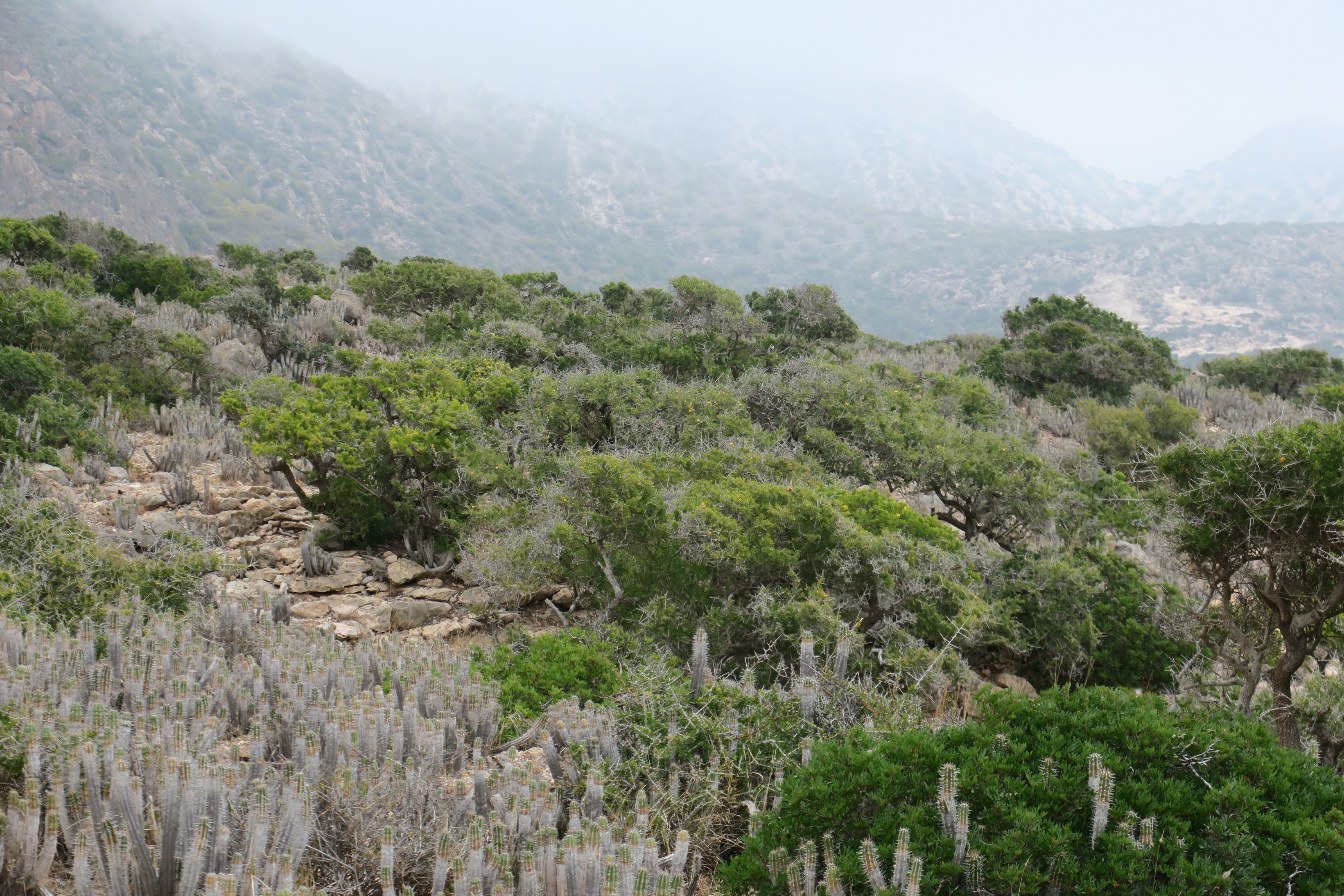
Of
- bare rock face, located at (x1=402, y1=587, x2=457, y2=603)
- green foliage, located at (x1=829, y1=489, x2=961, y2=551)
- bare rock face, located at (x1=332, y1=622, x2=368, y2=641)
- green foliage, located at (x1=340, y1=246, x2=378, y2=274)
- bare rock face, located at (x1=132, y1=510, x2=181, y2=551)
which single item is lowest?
bare rock face, located at (x1=402, y1=587, x2=457, y2=603)

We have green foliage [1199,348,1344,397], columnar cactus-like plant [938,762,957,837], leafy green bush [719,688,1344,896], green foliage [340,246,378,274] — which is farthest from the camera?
green foliage [340,246,378,274]

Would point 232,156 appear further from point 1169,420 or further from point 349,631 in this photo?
point 349,631

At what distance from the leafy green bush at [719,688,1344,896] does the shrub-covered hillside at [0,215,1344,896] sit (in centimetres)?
2

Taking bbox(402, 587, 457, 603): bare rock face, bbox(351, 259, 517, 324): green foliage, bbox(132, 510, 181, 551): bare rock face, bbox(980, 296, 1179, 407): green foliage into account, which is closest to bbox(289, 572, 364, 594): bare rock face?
bbox(402, 587, 457, 603): bare rock face

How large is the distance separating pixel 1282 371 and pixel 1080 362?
7.53 meters

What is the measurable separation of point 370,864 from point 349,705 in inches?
48.9

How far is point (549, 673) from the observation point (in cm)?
532

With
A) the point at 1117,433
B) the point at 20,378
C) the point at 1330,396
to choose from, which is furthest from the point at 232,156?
the point at 1330,396

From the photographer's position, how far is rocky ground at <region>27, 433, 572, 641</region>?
7.35 m

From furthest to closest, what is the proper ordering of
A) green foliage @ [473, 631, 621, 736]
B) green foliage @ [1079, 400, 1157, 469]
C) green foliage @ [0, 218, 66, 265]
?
green foliage @ [0, 218, 66, 265] < green foliage @ [1079, 400, 1157, 469] < green foliage @ [473, 631, 621, 736]

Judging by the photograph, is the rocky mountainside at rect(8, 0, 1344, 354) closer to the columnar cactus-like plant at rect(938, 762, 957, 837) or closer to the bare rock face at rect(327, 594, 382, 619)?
the bare rock face at rect(327, 594, 382, 619)

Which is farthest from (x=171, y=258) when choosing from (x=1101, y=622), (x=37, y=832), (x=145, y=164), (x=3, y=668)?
(x=145, y=164)

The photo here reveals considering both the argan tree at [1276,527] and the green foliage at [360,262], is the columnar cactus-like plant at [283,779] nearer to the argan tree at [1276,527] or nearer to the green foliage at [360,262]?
the argan tree at [1276,527]

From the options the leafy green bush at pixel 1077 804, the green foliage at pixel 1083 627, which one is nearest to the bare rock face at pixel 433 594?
the leafy green bush at pixel 1077 804
